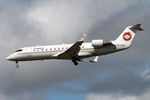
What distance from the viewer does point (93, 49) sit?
6894cm

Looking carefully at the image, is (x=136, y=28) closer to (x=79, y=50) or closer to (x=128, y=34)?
(x=128, y=34)

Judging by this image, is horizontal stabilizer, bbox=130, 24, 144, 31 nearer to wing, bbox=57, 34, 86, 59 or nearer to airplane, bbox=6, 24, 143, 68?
airplane, bbox=6, 24, 143, 68

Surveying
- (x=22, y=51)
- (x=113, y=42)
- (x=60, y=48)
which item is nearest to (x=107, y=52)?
(x=113, y=42)

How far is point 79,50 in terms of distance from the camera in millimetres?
69438

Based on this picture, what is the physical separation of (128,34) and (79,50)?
7204 millimetres

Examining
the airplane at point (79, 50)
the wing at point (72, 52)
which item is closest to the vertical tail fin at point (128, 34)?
the airplane at point (79, 50)

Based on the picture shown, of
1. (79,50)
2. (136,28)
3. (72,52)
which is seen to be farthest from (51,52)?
(136,28)

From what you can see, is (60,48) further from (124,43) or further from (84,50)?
(124,43)

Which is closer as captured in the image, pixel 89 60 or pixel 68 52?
pixel 68 52

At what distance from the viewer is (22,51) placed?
72.2 meters

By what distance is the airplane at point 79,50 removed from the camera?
6844 centimetres

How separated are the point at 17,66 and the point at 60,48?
6968 mm

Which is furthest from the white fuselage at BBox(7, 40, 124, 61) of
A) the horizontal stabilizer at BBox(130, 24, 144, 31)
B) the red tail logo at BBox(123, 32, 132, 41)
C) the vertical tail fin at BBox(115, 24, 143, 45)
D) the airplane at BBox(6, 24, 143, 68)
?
the horizontal stabilizer at BBox(130, 24, 144, 31)

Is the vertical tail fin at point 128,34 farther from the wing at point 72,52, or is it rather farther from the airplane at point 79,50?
the wing at point 72,52
